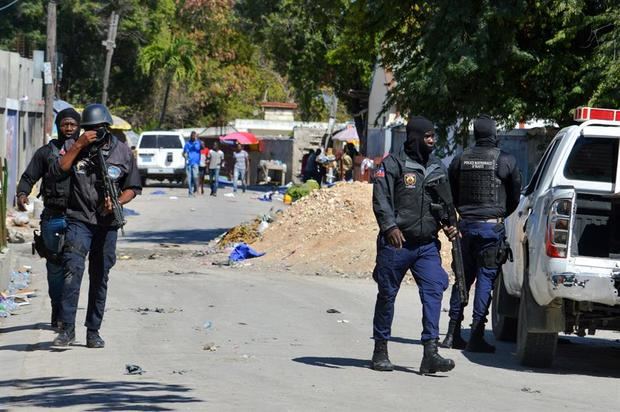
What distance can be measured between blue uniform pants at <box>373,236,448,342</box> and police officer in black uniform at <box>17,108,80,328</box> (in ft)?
8.84

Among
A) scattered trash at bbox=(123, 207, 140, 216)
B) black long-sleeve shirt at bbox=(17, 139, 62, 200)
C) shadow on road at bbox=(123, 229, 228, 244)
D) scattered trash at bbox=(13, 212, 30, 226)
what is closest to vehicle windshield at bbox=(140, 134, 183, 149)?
scattered trash at bbox=(123, 207, 140, 216)

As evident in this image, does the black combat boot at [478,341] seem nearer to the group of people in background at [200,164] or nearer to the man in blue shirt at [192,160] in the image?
the group of people in background at [200,164]

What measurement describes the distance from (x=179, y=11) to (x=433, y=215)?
61.0 m

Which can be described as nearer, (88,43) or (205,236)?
(205,236)

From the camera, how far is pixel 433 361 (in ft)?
30.5

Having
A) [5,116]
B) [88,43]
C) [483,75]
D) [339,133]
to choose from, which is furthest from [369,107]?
[483,75]

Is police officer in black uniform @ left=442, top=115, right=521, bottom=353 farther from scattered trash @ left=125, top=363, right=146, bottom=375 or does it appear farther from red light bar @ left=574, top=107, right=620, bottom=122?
scattered trash @ left=125, top=363, right=146, bottom=375

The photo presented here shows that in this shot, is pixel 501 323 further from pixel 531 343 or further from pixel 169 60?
pixel 169 60

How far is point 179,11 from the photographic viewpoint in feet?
226

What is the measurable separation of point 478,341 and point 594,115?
226 cm

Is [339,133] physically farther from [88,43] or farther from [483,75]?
[483,75]

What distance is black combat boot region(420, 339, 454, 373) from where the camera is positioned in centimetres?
929

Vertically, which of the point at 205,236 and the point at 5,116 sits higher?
the point at 5,116

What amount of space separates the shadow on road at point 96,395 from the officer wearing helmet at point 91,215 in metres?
1.51
